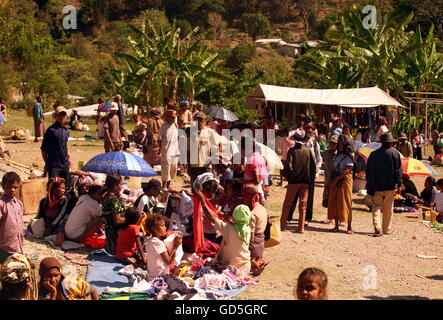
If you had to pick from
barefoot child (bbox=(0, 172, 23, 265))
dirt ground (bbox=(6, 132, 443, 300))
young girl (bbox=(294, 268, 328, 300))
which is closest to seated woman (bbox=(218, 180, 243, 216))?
dirt ground (bbox=(6, 132, 443, 300))

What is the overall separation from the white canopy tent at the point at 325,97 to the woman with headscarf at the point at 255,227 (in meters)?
8.29

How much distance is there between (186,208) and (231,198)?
2.07 ft

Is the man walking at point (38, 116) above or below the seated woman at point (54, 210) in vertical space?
above

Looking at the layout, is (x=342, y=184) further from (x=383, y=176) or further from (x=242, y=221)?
(x=242, y=221)

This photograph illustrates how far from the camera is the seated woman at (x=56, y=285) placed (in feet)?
18.6

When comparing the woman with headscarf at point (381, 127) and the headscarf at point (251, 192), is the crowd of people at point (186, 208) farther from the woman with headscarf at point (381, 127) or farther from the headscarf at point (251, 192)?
the woman with headscarf at point (381, 127)

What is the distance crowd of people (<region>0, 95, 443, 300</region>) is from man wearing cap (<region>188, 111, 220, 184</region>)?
18 mm

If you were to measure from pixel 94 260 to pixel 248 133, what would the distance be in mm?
4086

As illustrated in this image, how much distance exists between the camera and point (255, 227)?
27.2 feet

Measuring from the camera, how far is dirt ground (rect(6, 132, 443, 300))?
25.3 feet

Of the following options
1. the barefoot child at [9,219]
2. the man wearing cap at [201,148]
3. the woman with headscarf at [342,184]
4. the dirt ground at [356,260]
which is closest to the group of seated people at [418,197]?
the dirt ground at [356,260]

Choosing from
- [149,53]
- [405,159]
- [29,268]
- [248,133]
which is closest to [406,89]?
[149,53]

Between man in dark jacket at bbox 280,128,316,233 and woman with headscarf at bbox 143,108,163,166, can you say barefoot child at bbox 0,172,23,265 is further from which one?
woman with headscarf at bbox 143,108,163,166
